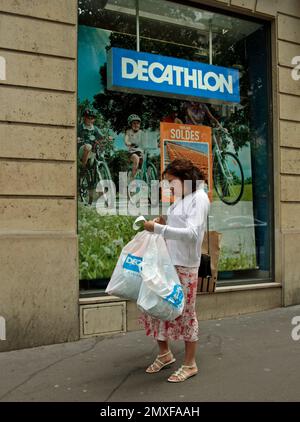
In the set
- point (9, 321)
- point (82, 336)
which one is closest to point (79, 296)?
point (82, 336)

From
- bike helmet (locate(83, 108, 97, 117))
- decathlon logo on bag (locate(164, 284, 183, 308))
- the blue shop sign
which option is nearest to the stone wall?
bike helmet (locate(83, 108, 97, 117))

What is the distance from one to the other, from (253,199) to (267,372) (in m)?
3.33

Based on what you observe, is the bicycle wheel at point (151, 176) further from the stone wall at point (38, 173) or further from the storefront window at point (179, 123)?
the stone wall at point (38, 173)

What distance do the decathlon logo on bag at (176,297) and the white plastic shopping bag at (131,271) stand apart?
0.91 feet

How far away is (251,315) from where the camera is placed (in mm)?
6238

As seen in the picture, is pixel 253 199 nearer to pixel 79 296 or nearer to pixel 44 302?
pixel 79 296

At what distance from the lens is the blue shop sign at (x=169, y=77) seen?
230 inches

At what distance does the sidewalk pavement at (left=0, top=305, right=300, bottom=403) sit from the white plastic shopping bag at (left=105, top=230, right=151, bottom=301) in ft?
2.50

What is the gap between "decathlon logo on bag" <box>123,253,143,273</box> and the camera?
3626 millimetres

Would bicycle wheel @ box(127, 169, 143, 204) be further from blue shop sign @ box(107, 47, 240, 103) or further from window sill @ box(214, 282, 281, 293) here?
window sill @ box(214, 282, 281, 293)

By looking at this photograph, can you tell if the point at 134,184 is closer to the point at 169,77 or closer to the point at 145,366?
the point at 169,77

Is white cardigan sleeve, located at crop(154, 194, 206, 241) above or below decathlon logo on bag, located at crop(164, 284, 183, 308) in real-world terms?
above

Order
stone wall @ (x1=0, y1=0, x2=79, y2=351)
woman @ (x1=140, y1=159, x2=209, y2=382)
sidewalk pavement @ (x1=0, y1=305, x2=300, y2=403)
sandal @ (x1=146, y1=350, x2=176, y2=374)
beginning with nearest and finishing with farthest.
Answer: sidewalk pavement @ (x1=0, y1=305, x2=300, y2=403) < woman @ (x1=140, y1=159, x2=209, y2=382) < sandal @ (x1=146, y1=350, x2=176, y2=374) < stone wall @ (x1=0, y1=0, x2=79, y2=351)

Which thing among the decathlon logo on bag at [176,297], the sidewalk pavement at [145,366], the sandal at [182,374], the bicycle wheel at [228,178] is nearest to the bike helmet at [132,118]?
the bicycle wheel at [228,178]
